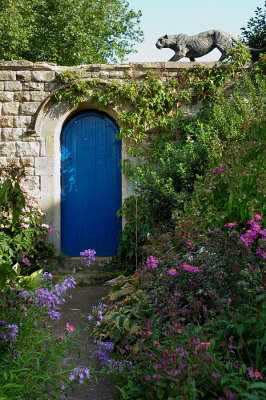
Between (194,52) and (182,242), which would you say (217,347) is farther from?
(194,52)

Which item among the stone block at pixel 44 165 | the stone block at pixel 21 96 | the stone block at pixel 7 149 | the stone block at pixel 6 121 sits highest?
the stone block at pixel 21 96

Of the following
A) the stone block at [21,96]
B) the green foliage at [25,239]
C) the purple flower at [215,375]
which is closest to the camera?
the purple flower at [215,375]

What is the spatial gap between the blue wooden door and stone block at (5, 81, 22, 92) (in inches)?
37.3

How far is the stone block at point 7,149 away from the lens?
20.7 ft

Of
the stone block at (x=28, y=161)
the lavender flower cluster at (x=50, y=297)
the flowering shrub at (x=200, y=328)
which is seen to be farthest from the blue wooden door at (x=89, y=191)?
the lavender flower cluster at (x=50, y=297)

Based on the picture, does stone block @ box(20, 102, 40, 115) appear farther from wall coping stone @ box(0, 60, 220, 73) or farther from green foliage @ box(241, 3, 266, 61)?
green foliage @ box(241, 3, 266, 61)

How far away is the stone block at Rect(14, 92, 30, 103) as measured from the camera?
6.36 meters

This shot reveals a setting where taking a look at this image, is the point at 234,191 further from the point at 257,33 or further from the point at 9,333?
the point at 257,33

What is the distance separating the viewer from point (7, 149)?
633 centimetres

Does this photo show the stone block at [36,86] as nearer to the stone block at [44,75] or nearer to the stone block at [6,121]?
the stone block at [44,75]

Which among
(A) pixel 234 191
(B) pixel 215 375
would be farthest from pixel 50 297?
(A) pixel 234 191

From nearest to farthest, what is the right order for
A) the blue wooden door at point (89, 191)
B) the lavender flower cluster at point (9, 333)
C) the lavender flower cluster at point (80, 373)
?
1. the lavender flower cluster at point (80, 373)
2. the lavender flower cluster at point (9, 333)
3. the blue wooden door at point (89, 191)

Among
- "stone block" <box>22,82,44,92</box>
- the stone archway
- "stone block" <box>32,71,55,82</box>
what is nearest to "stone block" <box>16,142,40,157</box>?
the stone archway

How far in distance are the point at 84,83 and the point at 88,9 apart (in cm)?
814
